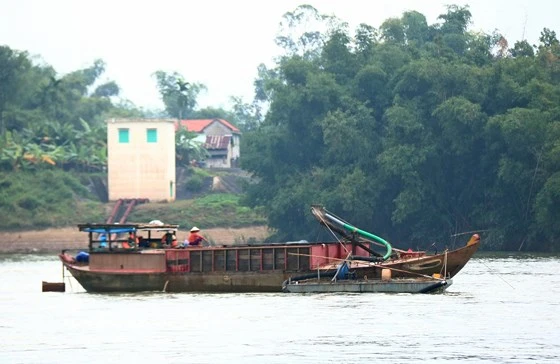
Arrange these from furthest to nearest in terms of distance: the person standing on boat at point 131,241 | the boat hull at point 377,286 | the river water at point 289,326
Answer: the person standing on boat at point 131,241, the boat hull at point 377,286, the river water at point 289,326

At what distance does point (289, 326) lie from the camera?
34.2 metres

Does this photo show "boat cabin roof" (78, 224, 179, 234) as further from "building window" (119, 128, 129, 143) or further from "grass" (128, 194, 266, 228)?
"building window" (119, 128, 129, 143)

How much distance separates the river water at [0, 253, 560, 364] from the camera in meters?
29.7

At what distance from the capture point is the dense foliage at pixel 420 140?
68.3 m

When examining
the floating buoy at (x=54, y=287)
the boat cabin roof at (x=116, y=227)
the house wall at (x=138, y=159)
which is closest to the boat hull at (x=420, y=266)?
the boat cabin roof at (x=116, y=227)

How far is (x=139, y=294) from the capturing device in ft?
145

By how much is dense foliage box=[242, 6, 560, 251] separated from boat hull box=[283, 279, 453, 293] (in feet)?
85.9

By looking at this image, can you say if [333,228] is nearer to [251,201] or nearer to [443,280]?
[443,280]

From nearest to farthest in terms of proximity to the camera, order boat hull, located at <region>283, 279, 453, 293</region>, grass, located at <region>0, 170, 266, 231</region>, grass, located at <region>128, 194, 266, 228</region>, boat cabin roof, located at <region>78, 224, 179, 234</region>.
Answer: boat hull, located at <region>283, 279, 453, 293</region>, boat cabin roof, located at <region>78, 224, 179, 234</region>, grass, located at <region>0, 170, 266, 231</region>, grass, located at <region>128, 194, 266, 228</region>

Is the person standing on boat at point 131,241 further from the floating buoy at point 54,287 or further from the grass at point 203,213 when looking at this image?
the grass at point 203,213

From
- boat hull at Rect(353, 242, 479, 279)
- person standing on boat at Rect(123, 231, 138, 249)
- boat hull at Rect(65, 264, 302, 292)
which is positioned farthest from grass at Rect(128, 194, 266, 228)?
boat hull at Rect(353, 242, 479, 279)

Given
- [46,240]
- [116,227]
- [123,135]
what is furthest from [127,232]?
[123,135]

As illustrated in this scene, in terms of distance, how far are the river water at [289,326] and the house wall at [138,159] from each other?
133ft

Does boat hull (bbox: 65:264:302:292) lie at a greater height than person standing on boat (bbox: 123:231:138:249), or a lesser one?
lesser
